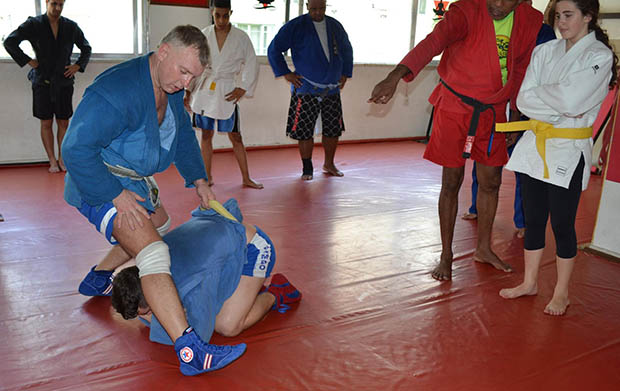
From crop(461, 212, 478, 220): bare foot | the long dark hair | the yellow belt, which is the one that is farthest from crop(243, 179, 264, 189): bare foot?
the long dark hair

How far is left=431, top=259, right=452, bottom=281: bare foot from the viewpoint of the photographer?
123 inches

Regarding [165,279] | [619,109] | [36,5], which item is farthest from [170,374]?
[36,5]

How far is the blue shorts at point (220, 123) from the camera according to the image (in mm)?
4793

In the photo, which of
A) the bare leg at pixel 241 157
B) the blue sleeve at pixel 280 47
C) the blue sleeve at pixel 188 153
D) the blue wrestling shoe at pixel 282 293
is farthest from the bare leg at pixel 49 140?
the blue wrestling shoe at pixel 282 293

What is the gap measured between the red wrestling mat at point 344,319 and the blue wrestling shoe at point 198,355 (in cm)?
4

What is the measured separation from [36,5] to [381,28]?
167 inches

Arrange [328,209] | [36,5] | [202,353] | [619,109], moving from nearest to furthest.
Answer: [202,353]
[619,109]
[328,209]
[36,5]

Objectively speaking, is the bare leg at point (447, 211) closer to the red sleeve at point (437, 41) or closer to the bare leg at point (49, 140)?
the red sleeve at point (437, 41)

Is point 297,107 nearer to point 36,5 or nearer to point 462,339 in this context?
point 36,5

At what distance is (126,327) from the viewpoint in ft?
8.08

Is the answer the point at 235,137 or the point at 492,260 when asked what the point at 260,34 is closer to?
the point at 235,137

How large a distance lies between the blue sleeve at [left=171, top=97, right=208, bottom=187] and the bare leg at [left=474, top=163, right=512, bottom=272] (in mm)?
1523

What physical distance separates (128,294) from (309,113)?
11.6 feet

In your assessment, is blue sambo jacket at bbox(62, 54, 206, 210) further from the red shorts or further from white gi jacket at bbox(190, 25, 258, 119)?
white gi jacket at bbox(190, 25, 258, 119)
